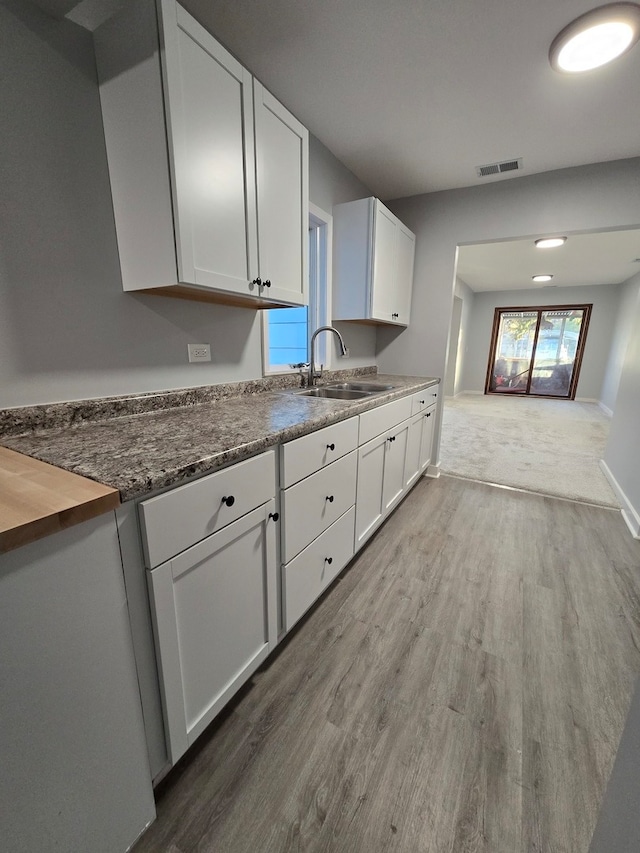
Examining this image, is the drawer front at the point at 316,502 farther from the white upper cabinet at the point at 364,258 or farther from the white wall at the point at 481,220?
the white wall at the point at 481,220

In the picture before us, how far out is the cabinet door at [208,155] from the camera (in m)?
1.04

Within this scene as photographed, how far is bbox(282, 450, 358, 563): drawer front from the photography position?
1.27 metres

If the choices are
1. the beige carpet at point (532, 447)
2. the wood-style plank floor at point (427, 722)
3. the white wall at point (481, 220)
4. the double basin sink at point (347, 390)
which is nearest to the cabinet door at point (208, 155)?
A: the double basin sink at point (347, 390)

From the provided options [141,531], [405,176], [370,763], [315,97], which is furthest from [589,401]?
[141,531]

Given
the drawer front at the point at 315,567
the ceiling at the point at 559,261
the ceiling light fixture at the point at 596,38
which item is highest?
the ceiling at the point at 559,261

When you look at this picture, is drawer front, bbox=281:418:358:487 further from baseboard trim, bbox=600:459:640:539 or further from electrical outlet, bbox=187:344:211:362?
baseboard trim, bbox=600:459:640:539

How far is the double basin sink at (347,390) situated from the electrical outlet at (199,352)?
610 mm

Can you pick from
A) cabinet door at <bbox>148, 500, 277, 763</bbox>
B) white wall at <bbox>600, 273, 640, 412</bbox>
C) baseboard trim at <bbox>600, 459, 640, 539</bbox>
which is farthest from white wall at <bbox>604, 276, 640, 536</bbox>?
white wall at <bbox>600, 273, 640, 412</bbox>

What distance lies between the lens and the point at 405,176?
2615mm

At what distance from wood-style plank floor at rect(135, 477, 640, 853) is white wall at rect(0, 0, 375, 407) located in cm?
126

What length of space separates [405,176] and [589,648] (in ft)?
10.1

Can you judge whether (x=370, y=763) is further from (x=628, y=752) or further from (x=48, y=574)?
(x=48, y=574)

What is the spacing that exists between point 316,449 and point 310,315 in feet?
4.59

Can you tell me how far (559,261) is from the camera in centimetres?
513
